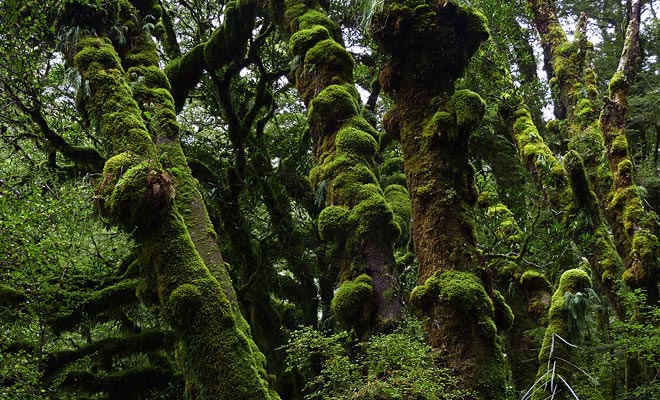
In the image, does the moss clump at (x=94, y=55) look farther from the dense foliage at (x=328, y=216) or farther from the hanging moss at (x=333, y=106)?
the hanging moss at (x=333, y=106)

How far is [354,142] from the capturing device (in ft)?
18.0

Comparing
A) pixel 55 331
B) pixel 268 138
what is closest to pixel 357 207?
pixel 55 331

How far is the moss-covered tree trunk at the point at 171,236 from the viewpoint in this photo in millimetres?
3924

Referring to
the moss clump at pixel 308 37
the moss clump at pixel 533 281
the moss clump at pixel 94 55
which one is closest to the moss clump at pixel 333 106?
the moss clump at pixel 308 37

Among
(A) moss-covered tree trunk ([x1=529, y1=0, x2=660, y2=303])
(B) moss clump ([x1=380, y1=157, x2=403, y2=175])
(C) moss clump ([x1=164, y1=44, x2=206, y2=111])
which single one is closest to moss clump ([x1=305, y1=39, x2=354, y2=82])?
(C) moss clump ([x1=164, y1=44, x2=206, y2=111])

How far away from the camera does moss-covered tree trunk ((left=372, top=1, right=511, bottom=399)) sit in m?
4.27

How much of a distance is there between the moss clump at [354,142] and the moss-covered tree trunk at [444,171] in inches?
10.3

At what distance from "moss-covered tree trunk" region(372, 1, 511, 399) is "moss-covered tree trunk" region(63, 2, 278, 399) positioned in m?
1.59

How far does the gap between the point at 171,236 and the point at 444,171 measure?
2493 mm

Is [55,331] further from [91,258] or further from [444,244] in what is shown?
[444,244]

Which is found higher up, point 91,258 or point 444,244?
point 91,258

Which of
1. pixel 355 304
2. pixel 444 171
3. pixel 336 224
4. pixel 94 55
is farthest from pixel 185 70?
pixel 355 304

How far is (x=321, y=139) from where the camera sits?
5.82m

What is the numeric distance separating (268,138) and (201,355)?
7028 mm
